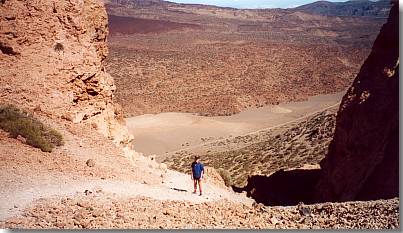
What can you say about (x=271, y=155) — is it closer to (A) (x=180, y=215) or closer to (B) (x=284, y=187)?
(B) (x=284, y=187)

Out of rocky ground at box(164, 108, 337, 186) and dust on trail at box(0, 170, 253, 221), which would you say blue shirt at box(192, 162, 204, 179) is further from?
rocky ground at box(164, 108, 337, 186)

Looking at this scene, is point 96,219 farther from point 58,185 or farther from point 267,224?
point 267,224

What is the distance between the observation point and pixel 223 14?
124188 millimetres

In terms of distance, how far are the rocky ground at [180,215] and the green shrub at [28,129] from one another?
7.40ft

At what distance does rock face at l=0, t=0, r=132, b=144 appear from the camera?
11828mm

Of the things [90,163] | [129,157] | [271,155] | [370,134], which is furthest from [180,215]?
[271,155]

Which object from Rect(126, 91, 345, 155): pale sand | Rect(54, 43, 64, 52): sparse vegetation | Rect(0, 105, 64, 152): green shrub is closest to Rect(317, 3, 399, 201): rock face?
Rect(0, 105, 64, 152): green shrub

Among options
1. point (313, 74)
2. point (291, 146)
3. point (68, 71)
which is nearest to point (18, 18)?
point (68, 71)

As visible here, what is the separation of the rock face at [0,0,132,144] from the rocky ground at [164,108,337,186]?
25.6 ft

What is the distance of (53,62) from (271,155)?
40.6 ft

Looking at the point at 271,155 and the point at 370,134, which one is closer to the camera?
the point at 370,134

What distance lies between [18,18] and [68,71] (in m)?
1.66

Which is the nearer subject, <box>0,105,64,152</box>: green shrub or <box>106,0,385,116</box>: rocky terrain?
<box>0,105,64,152</box>: green shrub

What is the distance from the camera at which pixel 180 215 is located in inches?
337
